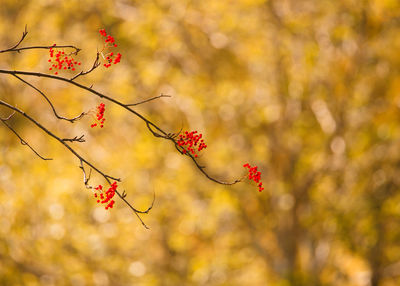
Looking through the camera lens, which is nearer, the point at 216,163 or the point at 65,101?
the point at 216,163

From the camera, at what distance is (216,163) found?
855cm

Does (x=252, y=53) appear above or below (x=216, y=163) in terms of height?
above

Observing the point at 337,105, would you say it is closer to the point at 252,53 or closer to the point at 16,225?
the point at 252,53

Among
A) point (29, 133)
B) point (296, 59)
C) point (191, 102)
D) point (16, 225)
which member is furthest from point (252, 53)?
point (29, 133)

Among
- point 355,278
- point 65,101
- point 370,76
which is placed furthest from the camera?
point 65,101

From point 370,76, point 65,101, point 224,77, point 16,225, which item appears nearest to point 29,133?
point 65,101

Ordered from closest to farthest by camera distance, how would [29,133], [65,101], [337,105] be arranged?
[337,105], [65,101], [29,133]

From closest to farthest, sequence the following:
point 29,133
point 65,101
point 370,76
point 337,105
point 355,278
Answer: point 337,105
point 370,76
point 355,278
point 65,101
point 29,133

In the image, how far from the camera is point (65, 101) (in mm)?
10070

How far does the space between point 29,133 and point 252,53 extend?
7068 millimetres

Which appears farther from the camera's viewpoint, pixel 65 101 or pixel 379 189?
pixel 65 101

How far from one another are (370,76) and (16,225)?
6.45 metres

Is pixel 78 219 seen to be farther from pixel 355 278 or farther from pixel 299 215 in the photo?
pixel 355 278

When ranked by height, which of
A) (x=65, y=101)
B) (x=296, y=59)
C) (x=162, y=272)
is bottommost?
(x=162, y=272)
